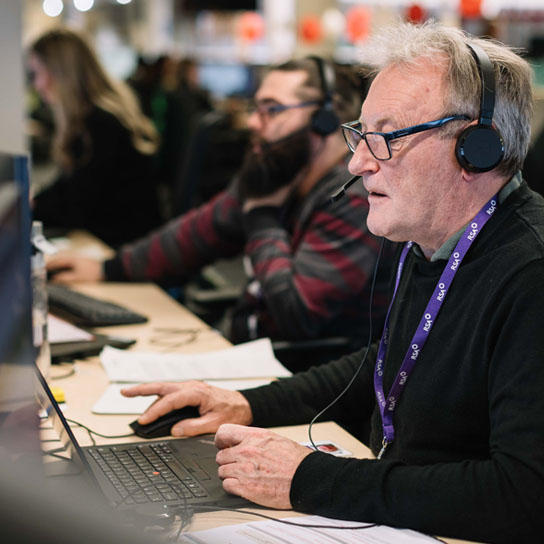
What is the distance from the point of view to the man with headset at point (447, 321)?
90 cm

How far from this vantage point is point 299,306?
1866 mm

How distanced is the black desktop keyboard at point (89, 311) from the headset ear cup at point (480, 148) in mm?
1156

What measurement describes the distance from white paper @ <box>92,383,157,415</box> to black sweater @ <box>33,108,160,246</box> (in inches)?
79.7

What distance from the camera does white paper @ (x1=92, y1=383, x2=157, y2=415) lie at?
4.46 ft

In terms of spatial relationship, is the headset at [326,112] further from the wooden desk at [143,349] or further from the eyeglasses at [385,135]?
the eyeglasses at [385,135]

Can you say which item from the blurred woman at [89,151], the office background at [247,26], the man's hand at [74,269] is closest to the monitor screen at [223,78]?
the office background at [247,26]

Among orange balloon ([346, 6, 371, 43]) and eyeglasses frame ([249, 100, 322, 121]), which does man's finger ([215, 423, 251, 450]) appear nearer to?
eyeglasses frame ([249, 100, 322, 121])

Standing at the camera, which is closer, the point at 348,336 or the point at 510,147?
the point at 510,147

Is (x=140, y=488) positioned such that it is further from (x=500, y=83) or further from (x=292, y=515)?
(x=500, y=83)

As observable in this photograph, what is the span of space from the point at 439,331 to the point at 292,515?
30 centimetres

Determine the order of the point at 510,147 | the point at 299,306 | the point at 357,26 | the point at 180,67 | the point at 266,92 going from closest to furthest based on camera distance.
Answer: the point at 510,147 < the point at 299,306 < the point at 266,92 < the point at 180,67 < the point at 357,26

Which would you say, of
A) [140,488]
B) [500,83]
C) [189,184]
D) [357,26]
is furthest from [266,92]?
[357,26]

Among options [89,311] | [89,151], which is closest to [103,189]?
[89,151]

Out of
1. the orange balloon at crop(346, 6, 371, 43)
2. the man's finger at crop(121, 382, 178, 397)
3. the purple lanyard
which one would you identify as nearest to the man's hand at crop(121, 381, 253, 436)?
the man's finger at crop(121, 382, 178, 397)
